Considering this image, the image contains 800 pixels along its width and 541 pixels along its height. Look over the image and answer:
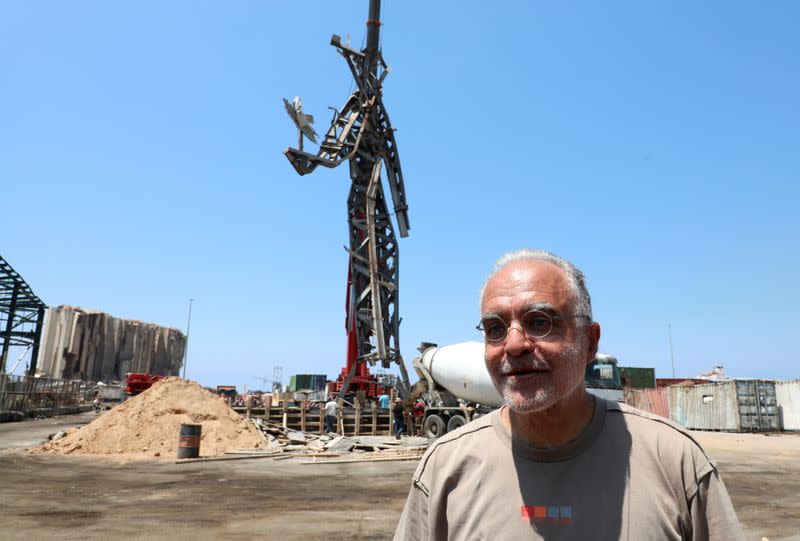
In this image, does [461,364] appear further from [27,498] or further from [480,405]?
[27,498]

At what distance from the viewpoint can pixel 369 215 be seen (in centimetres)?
2442

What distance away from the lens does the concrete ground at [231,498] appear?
7.64 meters

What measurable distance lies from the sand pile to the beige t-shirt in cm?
1803

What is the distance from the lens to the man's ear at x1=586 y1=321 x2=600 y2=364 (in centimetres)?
210

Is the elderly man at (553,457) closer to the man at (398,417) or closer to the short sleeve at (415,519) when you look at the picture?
the short sleeve at (415,519)

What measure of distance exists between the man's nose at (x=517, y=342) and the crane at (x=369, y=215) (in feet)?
73.4

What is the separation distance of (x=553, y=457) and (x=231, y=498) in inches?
382

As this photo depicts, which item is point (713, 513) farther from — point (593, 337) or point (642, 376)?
point (642, 376)

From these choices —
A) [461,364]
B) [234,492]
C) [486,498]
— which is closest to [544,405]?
[486,498]

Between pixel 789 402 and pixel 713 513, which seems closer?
pixel 713 513

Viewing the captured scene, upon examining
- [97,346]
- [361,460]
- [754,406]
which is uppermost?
[97,346]

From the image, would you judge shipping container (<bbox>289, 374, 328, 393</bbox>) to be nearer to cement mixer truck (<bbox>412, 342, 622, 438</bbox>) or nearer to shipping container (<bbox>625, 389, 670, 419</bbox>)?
shipping container (<bbox>625, 389, 670, 419</bbox>)

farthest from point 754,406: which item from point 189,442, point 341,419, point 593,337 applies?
point 593,337

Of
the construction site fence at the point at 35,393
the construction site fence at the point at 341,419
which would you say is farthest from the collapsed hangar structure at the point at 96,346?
the construction site fence at the point at 341,419
